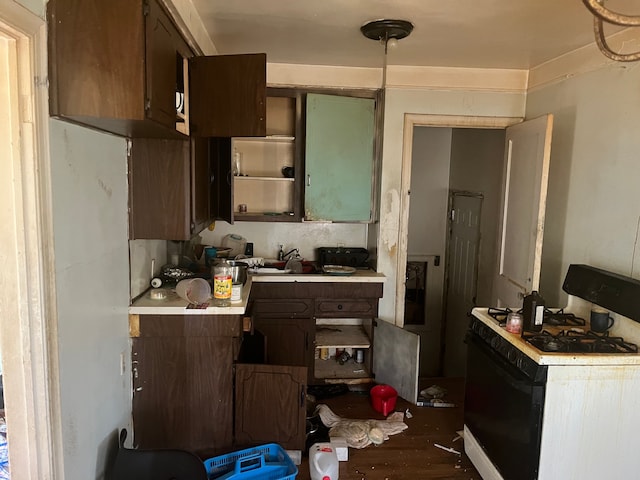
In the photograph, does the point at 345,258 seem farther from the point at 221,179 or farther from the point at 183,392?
the point at 183,392

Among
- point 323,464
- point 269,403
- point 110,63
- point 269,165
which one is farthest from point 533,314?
point 269,165

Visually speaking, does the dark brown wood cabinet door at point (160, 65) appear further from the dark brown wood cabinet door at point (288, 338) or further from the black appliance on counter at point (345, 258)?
the black appliance on counter at point (345, 258)

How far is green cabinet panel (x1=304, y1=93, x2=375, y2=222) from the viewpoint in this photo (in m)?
3.44

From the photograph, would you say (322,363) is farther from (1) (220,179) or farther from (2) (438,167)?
(2) (438,167)

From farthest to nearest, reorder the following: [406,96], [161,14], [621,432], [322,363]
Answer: [322,363], [406,96], [621,432], [161,14]

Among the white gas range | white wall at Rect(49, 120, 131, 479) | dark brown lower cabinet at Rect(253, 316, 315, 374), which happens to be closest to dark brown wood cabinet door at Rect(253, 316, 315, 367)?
dark brown lower cabinet at Rect(253, 316, 315, 374)

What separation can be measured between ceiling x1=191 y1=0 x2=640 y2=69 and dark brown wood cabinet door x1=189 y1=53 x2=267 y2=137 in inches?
14.5

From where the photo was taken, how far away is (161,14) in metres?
1.74

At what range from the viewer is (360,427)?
9.40 feet

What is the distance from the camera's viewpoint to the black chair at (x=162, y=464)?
2.00 metres

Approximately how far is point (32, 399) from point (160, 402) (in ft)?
3.32

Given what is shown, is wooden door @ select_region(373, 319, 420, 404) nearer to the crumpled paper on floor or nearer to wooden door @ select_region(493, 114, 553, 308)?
the crumpled paper on floor

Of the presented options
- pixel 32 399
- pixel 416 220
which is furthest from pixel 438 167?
pixel 32 399

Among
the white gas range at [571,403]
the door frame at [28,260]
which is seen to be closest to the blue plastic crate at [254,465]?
the door frame at [28,260]
